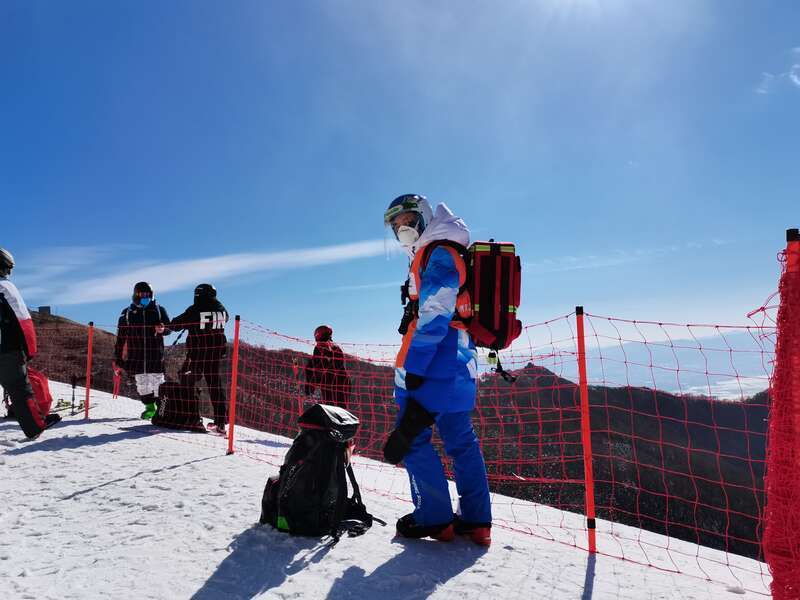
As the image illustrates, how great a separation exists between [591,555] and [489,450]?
1516 centimetres

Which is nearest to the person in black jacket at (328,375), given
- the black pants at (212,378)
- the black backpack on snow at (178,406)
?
the black pants at (212,378)

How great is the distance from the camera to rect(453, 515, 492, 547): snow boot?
3.38 metres

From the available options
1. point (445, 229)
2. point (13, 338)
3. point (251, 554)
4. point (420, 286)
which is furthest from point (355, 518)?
point (13, 338)

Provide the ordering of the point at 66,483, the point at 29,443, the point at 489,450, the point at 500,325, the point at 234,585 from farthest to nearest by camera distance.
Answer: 1. the point at 489,450
2. the point at 29,443
3. the point at 66,483
4. the point at 500,325
5. the point at 234,585

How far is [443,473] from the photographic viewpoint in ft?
11.0

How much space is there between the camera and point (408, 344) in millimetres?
3271

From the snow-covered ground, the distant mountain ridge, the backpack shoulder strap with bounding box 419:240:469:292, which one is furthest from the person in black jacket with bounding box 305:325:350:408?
the distant mountain ridge

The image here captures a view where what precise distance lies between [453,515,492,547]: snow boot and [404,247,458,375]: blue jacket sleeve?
1.24 meters

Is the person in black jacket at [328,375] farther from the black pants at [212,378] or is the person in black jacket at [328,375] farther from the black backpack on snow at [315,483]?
the black backpack on snow at [315,483]

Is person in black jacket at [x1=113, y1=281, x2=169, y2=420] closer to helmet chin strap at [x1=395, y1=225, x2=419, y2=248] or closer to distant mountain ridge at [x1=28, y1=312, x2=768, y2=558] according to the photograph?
distant mountain ridge at [x1=28, y1=312, x2=768, y2=558]

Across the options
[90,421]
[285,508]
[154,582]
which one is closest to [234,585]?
[154,582]

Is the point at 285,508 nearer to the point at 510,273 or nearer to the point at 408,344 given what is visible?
the point at 408,344

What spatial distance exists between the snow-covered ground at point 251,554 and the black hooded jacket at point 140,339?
A: 3.20 meters

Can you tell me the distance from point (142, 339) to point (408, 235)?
6424 millimetres
